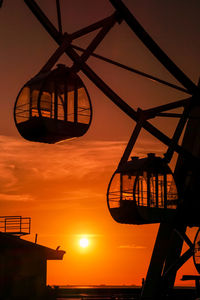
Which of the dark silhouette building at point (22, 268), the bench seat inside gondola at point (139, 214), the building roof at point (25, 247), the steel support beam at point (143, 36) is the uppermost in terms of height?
the steel support beam at point (143, 36)

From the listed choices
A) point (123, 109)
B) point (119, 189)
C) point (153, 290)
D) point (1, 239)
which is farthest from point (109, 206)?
point (1, 239)

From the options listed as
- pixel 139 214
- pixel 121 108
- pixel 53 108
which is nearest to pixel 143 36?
pixel 121 108

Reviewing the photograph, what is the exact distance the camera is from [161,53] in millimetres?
23438

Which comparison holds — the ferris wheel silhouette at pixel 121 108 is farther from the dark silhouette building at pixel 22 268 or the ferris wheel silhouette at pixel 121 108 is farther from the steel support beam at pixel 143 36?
the dark silhouette building at pixel 22 268

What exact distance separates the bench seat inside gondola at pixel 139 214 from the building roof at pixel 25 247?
1544cm

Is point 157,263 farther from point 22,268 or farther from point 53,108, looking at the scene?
point 53,108

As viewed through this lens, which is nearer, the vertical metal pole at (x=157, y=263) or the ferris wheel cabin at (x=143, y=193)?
the ferris wheel cabin at (x=143, y=193)

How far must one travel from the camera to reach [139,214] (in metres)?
22.1

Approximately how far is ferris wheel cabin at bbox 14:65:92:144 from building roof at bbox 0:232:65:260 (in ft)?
56.9

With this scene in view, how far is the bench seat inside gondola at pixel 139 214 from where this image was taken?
22.2 metres

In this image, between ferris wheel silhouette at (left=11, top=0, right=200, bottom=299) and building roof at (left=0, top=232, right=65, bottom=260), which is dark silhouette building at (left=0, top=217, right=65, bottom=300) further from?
ferris wheel silhouette at (left=11, top=0, right=200, bottom=299)

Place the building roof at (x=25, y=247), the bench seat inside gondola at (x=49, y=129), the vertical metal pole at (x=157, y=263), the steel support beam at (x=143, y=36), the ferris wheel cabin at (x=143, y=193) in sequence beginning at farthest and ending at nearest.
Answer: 1. the building roof at (x=25, y=247)
2. the vertical metal pole at (x=157, y=263)
3. the steel support beam at (x=143, y=36)
4. the ferris wheel cabin at (x=143, y=193)
5. the bench seat inside gondola at (x=49, y=129)

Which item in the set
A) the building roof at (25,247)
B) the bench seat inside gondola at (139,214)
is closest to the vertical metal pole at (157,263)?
the bench seat inside gondola at (139,214)

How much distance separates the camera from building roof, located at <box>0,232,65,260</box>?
37.6 meters
